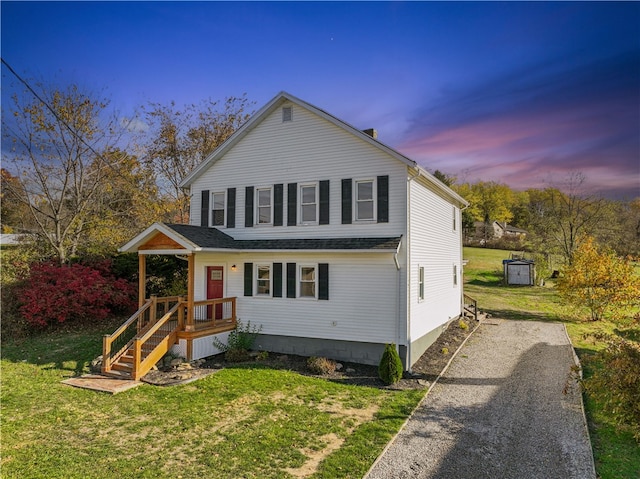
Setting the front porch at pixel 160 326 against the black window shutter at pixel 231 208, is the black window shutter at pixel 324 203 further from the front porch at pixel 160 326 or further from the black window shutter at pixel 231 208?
the front porch at pixel 160 326

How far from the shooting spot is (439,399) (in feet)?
32.7

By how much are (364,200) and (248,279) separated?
550 centimetres

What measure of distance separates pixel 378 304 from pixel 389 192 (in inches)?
151

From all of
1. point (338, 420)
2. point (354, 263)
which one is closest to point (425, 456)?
point (338, 420)

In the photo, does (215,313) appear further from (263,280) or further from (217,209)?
(217,209)

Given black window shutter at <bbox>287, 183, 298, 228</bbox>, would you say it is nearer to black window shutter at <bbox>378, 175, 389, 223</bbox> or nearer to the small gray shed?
black window shutter at <bbox>378, 175, 389, 223</bbox>

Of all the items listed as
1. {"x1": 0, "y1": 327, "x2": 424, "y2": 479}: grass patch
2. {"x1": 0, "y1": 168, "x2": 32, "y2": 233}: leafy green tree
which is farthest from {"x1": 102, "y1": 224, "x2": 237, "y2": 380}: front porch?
{"x1": 0, "y1": 168, "x2": 32, "y2": 233}: leafy green tree

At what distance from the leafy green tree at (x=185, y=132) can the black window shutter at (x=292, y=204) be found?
54.3ft

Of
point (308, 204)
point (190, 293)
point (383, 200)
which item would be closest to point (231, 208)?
point (308, 204)

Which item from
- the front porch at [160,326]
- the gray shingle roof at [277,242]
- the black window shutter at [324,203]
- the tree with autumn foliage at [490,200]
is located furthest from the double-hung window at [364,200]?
the tree with autumn foliage at [490,200]

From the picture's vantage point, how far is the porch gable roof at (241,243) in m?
12.4

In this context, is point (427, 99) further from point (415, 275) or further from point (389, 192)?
point (415, 275)

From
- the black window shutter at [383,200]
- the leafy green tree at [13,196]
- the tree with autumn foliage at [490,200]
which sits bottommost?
the black window shutter at [383,200]

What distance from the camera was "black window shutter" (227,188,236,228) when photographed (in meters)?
15.7
